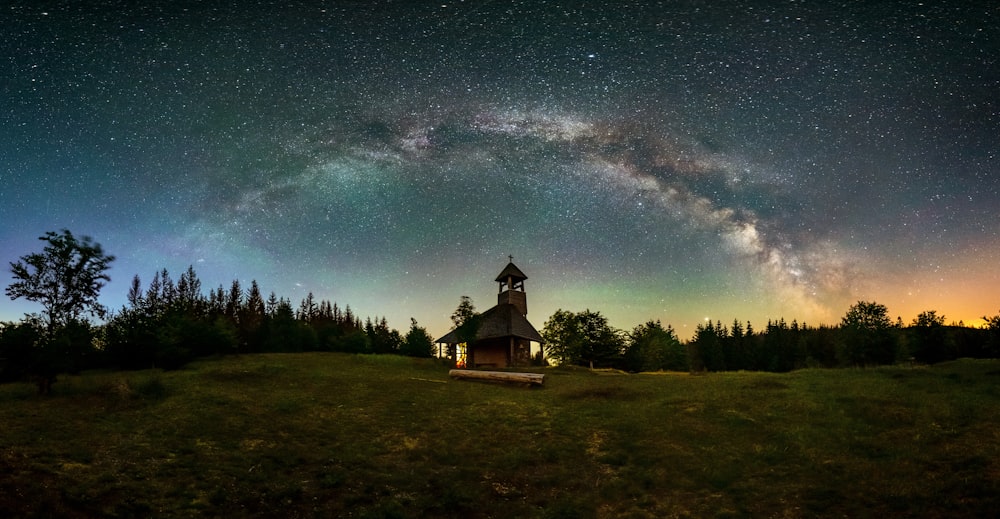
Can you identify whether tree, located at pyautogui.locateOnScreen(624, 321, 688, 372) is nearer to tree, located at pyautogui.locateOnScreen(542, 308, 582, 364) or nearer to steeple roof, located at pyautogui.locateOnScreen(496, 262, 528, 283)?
tree, located at pyautogui.locateOnScreen(542, 308, 582, 364)

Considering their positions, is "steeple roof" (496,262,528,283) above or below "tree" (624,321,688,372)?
above

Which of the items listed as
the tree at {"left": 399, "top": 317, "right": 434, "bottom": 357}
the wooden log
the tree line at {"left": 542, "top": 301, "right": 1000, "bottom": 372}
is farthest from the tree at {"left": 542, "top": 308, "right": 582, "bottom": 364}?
the wooden log

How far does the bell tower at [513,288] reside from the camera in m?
55.3

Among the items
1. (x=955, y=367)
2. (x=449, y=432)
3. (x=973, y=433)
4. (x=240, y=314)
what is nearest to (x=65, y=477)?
(x=449, y=432)

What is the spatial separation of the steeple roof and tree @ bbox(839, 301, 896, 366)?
4674cm

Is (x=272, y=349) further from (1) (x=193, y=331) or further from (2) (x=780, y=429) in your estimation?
(2) (x=780, y=429)

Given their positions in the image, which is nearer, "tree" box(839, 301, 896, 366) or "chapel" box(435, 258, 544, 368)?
"chapel" box(435, 258, 544, 368)

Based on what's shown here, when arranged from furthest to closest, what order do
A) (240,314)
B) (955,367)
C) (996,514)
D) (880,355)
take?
(240,314), (880,355), (955,367), (996,514)

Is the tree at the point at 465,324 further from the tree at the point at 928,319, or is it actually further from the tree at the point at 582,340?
the tree at the point at 928,319

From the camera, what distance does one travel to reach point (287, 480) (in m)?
12.4

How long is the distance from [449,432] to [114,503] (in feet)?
32.0

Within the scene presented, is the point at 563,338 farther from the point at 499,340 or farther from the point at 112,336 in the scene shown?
the point at 112,336

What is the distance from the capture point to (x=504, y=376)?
2933cm

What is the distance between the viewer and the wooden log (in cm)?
2839
